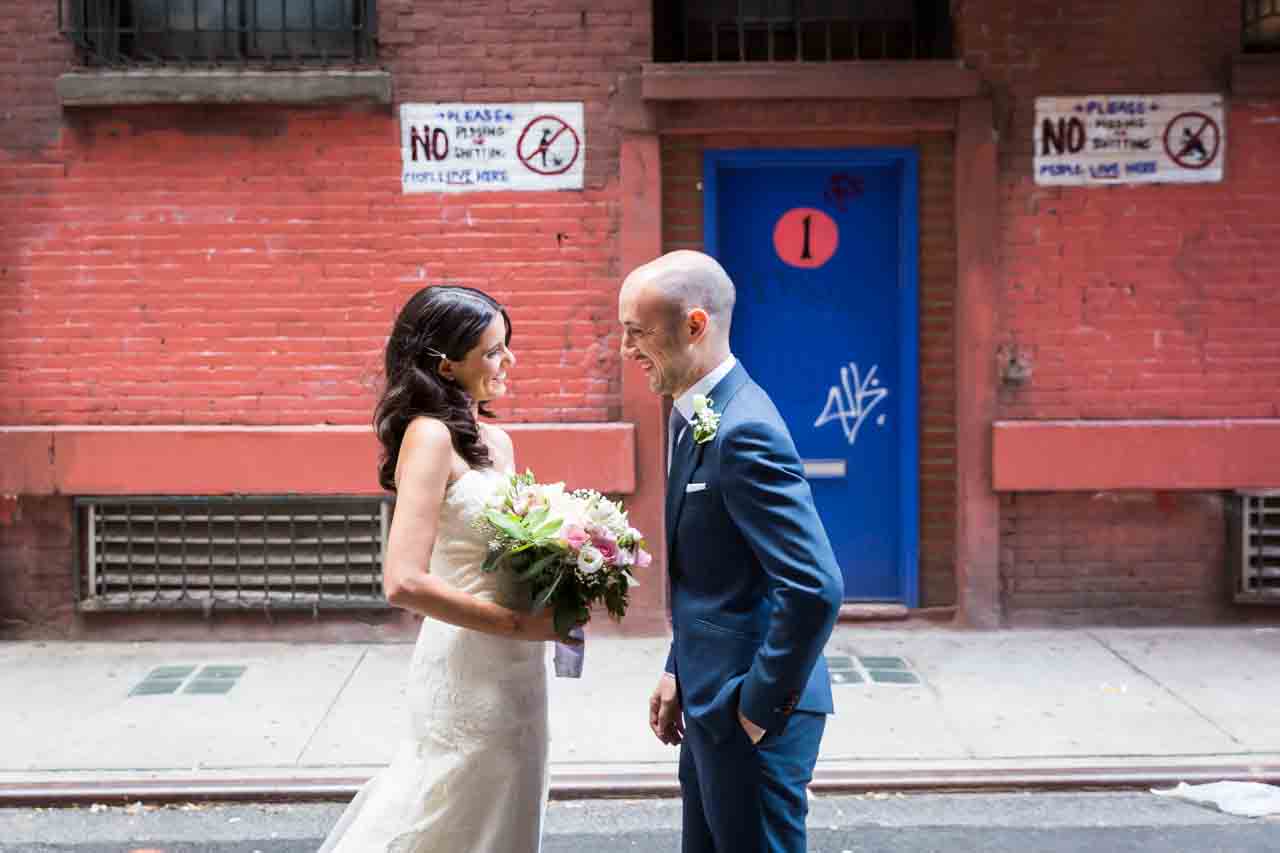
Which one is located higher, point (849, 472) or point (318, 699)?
point (849, 472)

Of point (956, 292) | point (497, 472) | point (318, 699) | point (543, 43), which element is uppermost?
point (543, 43)

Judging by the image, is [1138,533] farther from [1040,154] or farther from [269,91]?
[269,91]

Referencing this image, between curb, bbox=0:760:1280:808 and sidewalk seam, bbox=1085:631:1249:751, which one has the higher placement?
sidewalk seam, bbox=1085:631:1249:751

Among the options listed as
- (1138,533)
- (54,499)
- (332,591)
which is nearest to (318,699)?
(332,591)

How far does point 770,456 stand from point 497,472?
2.98 ft

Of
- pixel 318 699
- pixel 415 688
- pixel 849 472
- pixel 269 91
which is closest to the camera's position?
pixel 415 688

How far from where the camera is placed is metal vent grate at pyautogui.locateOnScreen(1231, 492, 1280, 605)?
825 cm

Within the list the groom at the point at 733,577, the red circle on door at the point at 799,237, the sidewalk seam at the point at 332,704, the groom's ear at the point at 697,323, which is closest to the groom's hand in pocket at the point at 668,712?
the groom at the point at 733,577

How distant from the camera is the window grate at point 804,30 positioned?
332 inches

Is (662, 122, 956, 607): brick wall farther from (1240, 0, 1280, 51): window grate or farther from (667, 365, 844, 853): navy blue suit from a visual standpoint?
(667, 365, 844, 853): navy blue suit

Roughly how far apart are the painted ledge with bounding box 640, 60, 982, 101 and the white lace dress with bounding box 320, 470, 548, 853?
16.5ft

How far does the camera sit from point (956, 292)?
8.41 m

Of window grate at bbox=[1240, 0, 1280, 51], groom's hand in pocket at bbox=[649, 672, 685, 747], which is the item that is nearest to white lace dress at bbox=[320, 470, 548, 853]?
groom's hand in pocket at bbox=[649, 672, 685, 747]

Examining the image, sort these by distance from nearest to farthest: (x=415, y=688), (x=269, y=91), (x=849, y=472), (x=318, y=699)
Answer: (x=415, y=688)
(x=318, y=699)
(x=269, y=91)
(x=849, y=472)
